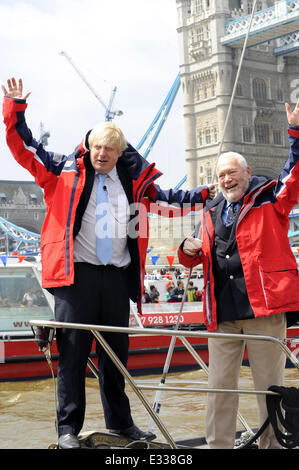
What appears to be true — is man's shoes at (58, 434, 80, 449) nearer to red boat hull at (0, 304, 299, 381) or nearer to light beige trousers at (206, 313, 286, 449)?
light beige trousers at (206, 313, 286, 449)

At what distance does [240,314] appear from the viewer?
3324mm

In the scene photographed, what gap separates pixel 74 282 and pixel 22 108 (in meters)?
0.84

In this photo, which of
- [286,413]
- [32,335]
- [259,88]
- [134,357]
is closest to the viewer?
[286,413]

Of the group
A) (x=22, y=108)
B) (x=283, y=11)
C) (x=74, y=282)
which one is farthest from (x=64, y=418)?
(x=283, y=11)

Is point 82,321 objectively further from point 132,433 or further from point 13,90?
point 13,90

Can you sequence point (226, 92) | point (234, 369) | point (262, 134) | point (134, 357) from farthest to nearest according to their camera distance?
point (262, 134)
point (226, 92)
point (134, 357)
point (234, 369)

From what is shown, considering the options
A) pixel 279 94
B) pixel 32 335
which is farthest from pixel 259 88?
pixel 32 335

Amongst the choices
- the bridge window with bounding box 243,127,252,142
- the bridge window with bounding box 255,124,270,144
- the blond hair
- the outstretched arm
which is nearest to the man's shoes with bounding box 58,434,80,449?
the outstretched arm

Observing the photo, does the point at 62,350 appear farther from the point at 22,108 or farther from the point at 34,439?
the point at 34,439

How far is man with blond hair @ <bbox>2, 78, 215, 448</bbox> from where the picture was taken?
10.4 ft

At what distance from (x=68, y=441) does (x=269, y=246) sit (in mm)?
1257

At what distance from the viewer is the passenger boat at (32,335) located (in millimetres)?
7879

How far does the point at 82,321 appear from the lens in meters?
3.14

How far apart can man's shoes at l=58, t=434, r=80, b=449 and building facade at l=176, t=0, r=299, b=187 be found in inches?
2554
